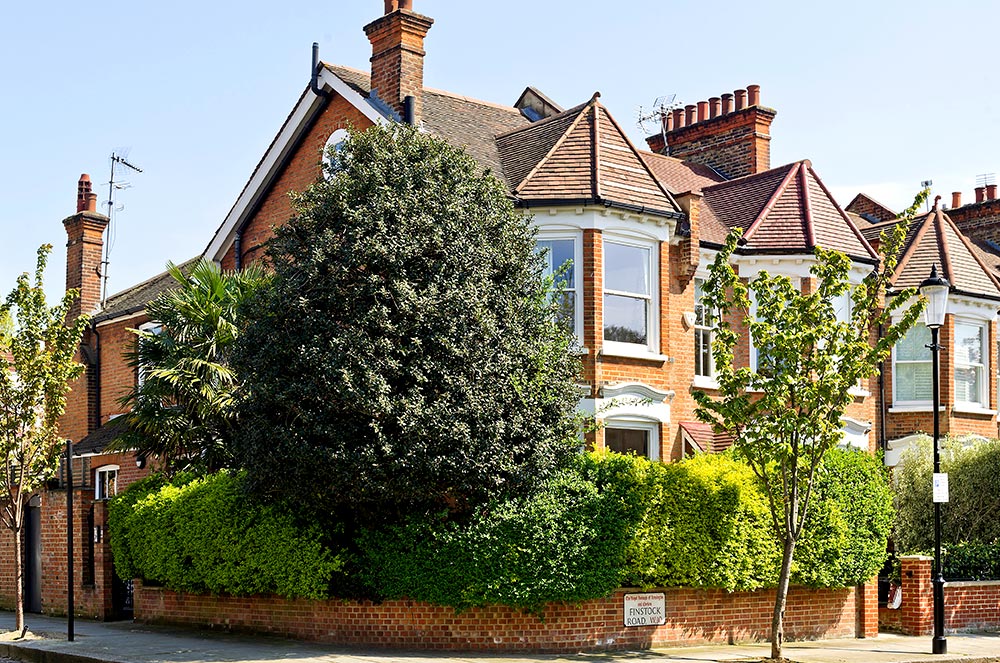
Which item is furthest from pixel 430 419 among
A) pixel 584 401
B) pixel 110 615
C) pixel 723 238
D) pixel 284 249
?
pixel 723 238

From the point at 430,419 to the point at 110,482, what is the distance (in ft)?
58.0

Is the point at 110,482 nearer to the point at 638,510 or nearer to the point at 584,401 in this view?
the point at 584,401

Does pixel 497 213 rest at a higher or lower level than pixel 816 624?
higher

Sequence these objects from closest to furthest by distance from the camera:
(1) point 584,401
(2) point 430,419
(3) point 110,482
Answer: (2) point 430,419
(1) point 584,401
(3) point 110,482

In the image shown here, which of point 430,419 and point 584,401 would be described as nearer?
point 430,419

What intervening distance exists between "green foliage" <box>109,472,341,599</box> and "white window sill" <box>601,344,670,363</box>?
256 inches

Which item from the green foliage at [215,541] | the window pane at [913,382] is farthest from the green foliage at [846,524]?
the window pane at [913,382]

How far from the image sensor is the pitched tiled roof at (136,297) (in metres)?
31.3

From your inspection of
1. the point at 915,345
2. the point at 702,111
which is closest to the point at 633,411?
the point at 915,345

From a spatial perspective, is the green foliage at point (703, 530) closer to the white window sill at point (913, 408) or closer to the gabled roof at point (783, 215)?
the gabled roof at point (783, 215)

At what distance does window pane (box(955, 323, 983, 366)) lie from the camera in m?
27.9

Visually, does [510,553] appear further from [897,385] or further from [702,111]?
[702,111]

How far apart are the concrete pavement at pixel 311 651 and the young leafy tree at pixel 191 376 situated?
3.06 m

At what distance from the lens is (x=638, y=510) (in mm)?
16891
